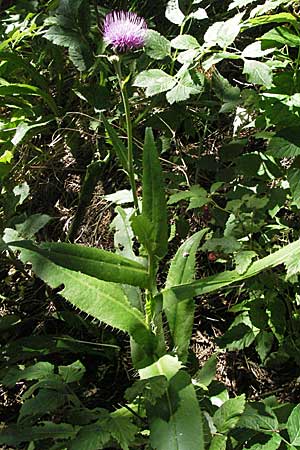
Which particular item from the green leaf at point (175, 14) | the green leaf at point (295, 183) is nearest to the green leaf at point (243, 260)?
the green leaf at point (295, 183)

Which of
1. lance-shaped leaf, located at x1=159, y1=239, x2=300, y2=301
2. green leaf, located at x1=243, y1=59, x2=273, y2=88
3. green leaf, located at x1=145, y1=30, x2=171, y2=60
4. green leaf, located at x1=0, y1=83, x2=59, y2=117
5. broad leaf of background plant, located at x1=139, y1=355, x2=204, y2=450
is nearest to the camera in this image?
broad leaf of background plant, located at x1=139, y1=355, x2=204, y2=450

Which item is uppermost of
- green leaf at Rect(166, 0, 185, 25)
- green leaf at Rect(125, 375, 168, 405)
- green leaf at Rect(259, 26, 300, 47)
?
green leaf at Rect(166, 0, 185, 25)

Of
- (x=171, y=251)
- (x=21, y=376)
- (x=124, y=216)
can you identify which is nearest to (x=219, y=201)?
(x=171, y=251)

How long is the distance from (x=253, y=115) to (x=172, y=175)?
21cm

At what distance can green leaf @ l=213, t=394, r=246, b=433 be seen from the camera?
3.34 feet

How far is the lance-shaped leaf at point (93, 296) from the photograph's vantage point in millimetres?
1123

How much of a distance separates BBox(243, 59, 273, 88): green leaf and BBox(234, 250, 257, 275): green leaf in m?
0.30

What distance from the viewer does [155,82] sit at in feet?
4.15

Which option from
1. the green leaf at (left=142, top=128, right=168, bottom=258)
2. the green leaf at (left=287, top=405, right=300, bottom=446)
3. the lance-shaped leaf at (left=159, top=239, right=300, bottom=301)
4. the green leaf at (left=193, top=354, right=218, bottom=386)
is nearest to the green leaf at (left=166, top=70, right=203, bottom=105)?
the green leaf at (left=142, top=128, right=168, bottom=258)

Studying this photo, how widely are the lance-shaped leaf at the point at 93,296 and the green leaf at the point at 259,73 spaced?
0.44 metres

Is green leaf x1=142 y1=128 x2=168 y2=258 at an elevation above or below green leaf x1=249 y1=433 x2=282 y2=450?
above

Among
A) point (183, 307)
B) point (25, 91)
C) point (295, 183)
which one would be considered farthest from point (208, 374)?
point (25, 91)

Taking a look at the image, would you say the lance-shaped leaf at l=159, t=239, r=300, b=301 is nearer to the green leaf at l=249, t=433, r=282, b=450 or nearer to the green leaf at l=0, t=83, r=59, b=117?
the green leaf at l=249, t=433, r=282, b=450

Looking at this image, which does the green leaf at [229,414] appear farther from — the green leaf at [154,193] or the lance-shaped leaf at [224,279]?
the green leaf at [154,193]
